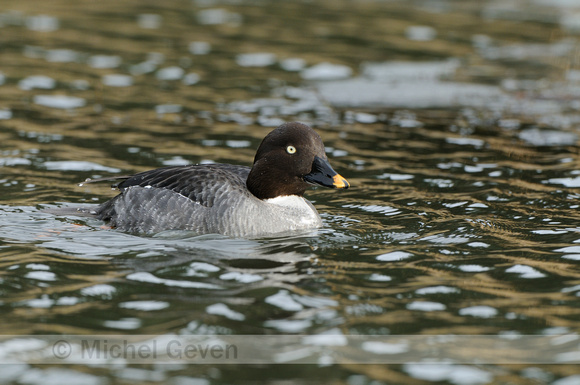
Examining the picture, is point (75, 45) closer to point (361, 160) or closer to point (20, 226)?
point (361, 160)

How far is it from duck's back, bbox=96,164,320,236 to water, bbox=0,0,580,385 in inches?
Result: 7.6

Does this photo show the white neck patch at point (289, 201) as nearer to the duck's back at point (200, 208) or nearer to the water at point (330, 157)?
the duck's back at point (200, 208)

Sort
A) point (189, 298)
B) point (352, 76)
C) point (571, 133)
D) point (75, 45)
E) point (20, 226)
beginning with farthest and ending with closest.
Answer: point (75, 45)
point (352, 76)
point (571, 133)
point (20, 226)
point (189, 298)

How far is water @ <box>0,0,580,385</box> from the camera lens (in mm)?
6379

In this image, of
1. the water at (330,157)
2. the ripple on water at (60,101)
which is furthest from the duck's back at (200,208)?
the ripple on water at (60,101)

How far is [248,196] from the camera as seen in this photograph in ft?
28.7

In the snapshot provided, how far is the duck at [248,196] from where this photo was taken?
8.54m

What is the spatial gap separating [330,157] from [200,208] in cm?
376

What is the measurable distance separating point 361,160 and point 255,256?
4.26 m

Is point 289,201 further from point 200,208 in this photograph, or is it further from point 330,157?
point 330,157

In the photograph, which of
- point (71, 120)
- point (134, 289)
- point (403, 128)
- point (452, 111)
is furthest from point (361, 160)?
point (134, 289)

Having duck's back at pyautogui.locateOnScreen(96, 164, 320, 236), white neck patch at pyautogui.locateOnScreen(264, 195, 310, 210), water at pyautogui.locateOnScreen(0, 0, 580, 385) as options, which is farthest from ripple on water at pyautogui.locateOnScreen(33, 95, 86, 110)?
white neck patch at pyautogui.locateOnScreen(264, 195, 310, 210)

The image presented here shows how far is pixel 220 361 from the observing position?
5.73 meters

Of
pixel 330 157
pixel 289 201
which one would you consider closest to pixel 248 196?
pixel 289 201
